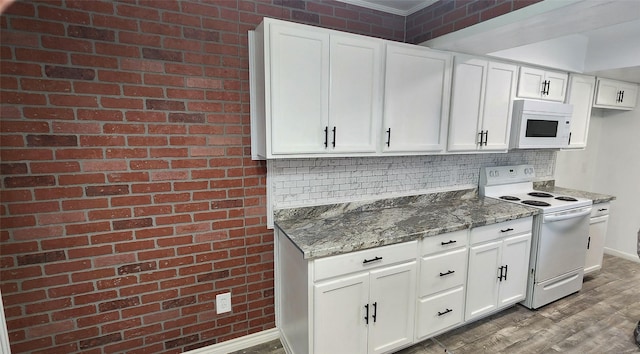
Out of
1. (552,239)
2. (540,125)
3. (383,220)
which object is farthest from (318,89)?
(552,239)

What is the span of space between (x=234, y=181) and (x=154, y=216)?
51 centimetres

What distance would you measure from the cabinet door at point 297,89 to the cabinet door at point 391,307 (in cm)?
91

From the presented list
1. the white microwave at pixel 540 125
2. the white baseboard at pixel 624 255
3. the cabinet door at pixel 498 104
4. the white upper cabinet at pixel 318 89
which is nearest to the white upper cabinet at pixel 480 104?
the cabinet door at pixel 498 104

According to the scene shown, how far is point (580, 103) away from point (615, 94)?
26.9 inches

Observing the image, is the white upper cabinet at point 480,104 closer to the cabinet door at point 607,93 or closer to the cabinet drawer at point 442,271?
the cabinet drawer at point 442,271

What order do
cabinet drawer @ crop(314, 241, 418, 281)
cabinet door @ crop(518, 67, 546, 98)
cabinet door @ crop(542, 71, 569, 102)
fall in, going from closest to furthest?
cabinet drawer @ crop(314, 241, 418, 281), cabinet door @ crop(518, 67, 546, 98), cabinet door @ crop(542, 71, 569, 102)

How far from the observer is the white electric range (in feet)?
8.38

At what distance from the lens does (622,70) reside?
2885 mm

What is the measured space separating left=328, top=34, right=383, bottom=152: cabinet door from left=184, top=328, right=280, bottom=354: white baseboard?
1.46m

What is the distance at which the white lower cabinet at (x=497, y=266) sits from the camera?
2.26 metres

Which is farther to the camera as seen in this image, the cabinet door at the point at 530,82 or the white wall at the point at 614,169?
the white wall at the point at 614,169

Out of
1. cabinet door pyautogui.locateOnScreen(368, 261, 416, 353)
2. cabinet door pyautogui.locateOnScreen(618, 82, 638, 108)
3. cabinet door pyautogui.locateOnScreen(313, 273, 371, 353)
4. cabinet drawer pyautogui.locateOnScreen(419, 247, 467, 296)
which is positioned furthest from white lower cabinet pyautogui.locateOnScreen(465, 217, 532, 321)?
cabinet door pyautogui.locateOnScreen(618, 82, 638, 108)

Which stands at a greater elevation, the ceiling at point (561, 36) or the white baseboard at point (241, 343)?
the ceiling at point (561, 36)

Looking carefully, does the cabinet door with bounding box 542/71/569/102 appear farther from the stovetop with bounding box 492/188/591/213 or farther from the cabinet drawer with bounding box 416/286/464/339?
the cabinet drawer with bounding box 416/286/464/339
